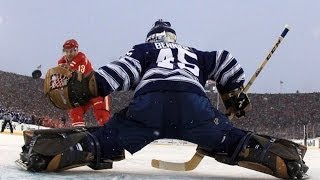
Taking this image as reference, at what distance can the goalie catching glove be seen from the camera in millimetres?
2332

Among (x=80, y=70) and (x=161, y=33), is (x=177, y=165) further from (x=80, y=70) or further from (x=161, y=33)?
(x=80, y=70)

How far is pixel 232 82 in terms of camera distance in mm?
2721

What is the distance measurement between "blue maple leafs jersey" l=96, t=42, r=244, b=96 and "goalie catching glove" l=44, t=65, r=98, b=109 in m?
0.05

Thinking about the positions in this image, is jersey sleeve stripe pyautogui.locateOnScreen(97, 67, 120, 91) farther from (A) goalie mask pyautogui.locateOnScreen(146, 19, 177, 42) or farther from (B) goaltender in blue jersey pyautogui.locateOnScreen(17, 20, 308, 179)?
(A) goalie mask pyautogui.locateOnScreen(146, 19, 177, 42)

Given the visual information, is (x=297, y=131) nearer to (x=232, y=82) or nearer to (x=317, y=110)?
(x=317, y=110)

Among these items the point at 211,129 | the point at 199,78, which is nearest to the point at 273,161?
the point at 211,129

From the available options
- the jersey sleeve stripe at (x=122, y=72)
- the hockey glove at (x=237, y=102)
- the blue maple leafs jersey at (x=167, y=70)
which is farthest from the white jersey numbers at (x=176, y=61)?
the hockey glove at (x=237, y=102)

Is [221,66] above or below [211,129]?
above

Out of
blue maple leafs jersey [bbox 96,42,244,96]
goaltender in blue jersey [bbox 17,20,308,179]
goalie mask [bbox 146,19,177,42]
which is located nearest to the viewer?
goaltender in blue jersey [bbox 17,20,308,179]

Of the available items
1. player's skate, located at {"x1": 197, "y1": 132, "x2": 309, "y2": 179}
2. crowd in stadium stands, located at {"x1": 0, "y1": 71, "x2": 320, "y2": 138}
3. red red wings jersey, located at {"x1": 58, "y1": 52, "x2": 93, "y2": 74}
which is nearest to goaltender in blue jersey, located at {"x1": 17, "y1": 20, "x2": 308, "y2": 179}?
player's skate, located at {"x1": 197, "y1": 132, "x2": 309, "y2": 179}

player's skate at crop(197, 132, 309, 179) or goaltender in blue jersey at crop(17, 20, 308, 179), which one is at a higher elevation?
goaltender in blue jersey at crop(17, 20, 308, 179)

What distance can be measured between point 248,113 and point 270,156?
22.7 m

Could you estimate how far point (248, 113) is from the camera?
969 inches

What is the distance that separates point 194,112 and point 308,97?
84.7 ft
